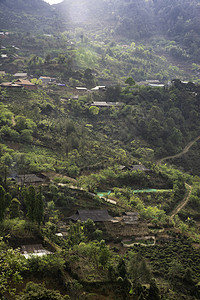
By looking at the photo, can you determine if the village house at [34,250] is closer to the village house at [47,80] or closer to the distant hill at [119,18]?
the village house at [47,80]

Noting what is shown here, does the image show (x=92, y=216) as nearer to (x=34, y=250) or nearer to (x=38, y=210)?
(x=38, y=210)

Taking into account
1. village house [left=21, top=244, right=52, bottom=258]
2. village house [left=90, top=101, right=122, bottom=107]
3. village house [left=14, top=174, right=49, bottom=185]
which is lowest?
village house [left=90, top=101, right=122, bottom=107]

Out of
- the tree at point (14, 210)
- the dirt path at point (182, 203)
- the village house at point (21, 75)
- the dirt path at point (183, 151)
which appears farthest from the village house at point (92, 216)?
the village house at point (21, 75)

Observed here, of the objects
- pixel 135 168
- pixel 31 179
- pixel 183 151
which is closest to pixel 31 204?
pixel 31 179

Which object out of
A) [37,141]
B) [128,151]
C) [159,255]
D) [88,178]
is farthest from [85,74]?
[159,255]

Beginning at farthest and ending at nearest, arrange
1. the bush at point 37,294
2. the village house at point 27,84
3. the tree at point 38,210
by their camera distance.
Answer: the village house at point 27,84, the tree at point 38,210, the bush at point 37,294

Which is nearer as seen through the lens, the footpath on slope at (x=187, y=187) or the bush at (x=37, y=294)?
the bush at (x=37, y=294)

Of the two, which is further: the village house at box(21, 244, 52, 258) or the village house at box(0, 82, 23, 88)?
the village house at box(0, 82, 23, 88)

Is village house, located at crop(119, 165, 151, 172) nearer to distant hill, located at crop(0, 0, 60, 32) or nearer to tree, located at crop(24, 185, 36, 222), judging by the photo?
tree, located at crop(24, 185, 36, 222)

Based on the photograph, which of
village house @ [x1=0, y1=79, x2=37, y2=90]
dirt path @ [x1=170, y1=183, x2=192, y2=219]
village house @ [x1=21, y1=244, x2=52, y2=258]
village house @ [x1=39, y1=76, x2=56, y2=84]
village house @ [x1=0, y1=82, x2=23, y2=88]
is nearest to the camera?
village house @ [x1=21, y1=244, x2=52, y2=258]

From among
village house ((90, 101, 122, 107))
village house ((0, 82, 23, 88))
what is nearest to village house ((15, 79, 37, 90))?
village house ((0, 82, 23, 88))

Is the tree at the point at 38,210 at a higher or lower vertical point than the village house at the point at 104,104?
higher
